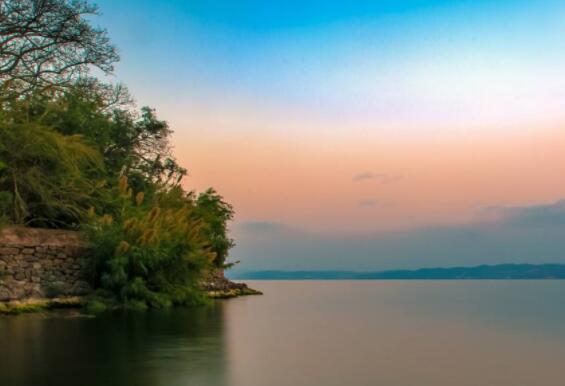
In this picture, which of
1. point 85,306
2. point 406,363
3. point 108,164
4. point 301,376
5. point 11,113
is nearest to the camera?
point 301,376

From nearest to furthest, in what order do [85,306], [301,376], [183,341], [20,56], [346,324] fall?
[301,376] < [183,341] < [346,324] < [85,306] < [20,56]

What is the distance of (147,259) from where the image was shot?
17.7 metres

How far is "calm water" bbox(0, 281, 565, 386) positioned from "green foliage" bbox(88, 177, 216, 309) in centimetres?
281

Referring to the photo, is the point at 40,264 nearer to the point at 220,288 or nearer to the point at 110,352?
the point at 110,352

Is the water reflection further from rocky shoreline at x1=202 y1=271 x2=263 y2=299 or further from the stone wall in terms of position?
rocky shoreline at x1=202 y1=271 x2=263 y2=299

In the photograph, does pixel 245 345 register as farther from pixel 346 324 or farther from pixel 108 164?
pixel 108 164

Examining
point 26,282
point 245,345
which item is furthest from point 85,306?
point 245,345

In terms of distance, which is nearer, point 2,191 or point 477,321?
point 477,321

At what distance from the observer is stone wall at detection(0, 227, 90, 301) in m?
16.6

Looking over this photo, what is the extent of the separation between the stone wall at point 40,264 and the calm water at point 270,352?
2238mm

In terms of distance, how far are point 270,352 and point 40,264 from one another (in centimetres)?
1037

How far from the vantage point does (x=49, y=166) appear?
755 inches

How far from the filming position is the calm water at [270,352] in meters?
6.98

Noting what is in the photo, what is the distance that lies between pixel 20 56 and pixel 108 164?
26.2ft
